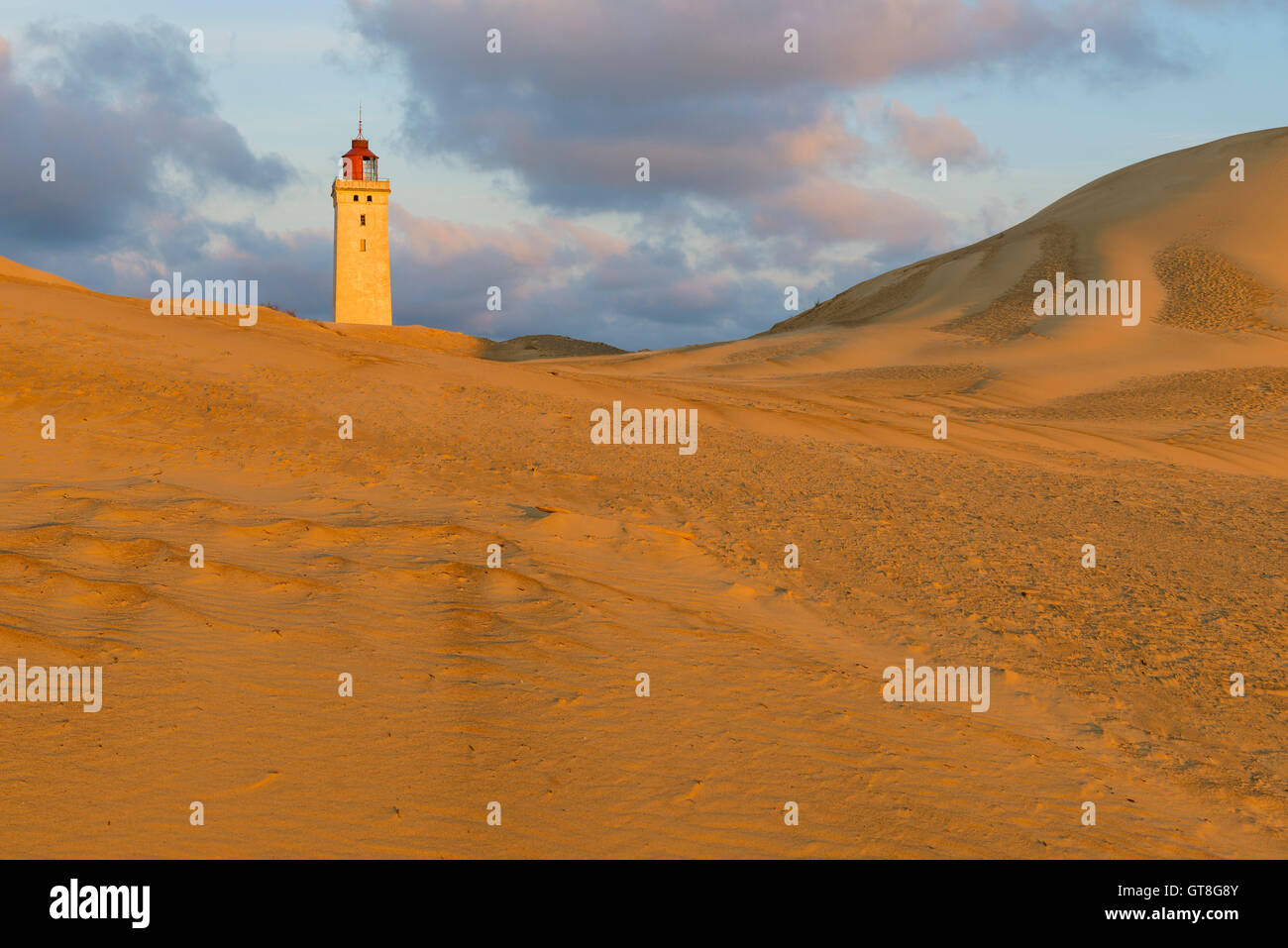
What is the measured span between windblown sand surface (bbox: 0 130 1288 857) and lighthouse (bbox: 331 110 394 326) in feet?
95.1

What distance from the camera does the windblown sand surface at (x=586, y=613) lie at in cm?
429

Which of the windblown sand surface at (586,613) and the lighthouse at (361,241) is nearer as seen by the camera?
the windblown sand surface at (586,613)

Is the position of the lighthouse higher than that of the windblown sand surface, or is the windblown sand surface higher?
the lighthouse

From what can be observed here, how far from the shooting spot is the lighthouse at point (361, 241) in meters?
43.5

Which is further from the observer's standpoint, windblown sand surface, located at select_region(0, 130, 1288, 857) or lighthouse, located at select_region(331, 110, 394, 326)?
lighthouse, located at select_region(331, 110, 394, 326)

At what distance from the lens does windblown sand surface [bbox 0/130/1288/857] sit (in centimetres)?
429

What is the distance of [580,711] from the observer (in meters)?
5.25

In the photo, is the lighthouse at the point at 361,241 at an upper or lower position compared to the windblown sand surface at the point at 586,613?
upper

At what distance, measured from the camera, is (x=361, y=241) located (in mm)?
43844

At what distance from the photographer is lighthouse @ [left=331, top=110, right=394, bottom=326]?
1713 inches

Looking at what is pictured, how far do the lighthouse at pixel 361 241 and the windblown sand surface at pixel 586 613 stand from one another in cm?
2899
